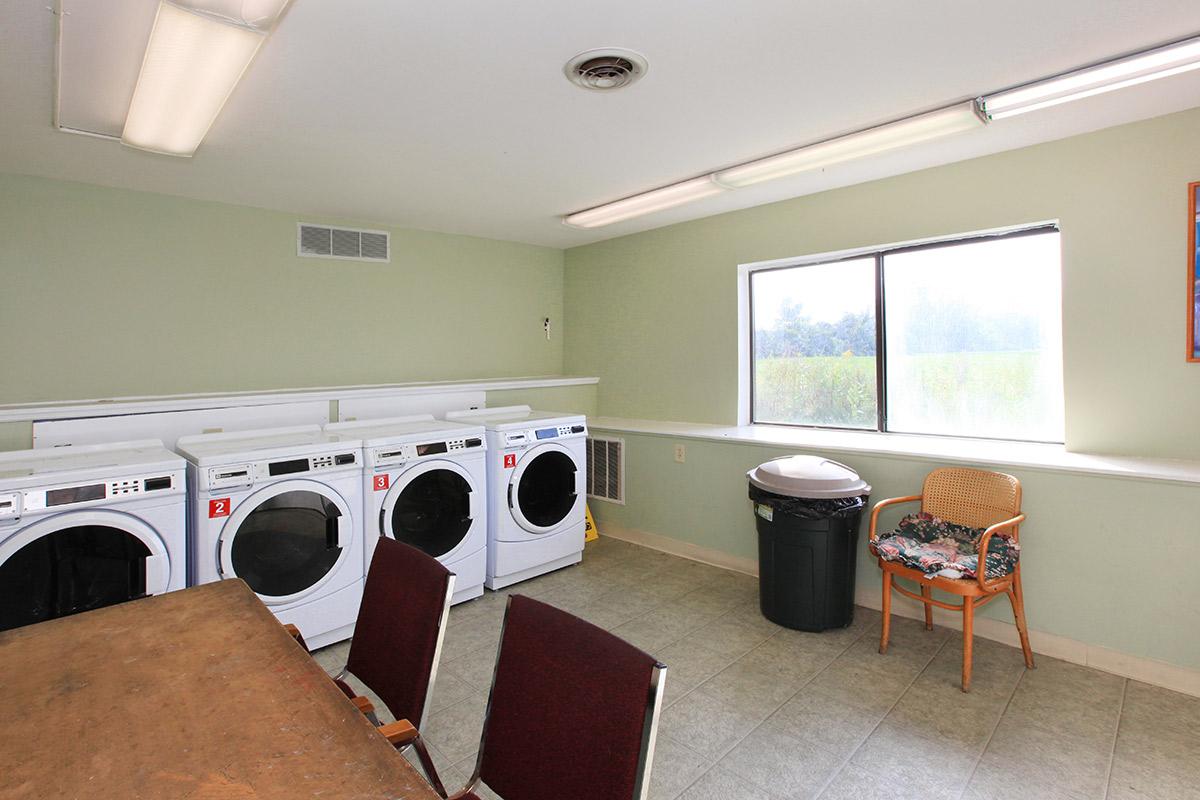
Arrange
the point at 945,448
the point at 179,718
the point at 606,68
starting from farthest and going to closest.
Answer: the point at 945,448 < the point at 606,68 < the point at 179,718

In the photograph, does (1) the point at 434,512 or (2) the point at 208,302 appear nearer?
(1) the point at 434,512

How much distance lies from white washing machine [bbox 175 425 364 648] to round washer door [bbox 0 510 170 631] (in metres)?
0.21

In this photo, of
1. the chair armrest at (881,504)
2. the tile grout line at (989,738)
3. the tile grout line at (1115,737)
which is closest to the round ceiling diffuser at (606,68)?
the chair armrest at (881,504)

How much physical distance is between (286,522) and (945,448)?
133 inches

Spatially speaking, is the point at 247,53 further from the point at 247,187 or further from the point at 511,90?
the point at 247,187

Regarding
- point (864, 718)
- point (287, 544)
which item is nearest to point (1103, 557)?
point (864, 718)

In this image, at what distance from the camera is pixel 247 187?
10.9ft

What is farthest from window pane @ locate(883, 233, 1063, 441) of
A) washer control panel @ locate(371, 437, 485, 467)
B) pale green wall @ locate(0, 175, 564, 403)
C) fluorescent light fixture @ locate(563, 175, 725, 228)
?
pale green wall @ locate(0, 175, 564, 403)

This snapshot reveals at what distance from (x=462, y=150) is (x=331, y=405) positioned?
6.02ft

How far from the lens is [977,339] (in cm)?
332

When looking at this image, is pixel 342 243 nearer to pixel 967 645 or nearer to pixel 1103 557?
pixel 967 645

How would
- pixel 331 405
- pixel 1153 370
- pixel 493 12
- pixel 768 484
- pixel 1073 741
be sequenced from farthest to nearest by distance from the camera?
pixel 331 405 < pixel 768 484 < pixel 1153 370 < pixel 1073 741 < pixel 493 12

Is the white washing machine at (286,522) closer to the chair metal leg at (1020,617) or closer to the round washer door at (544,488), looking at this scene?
the round washer door at (544,488)

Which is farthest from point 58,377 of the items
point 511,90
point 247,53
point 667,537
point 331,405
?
point 667,537
